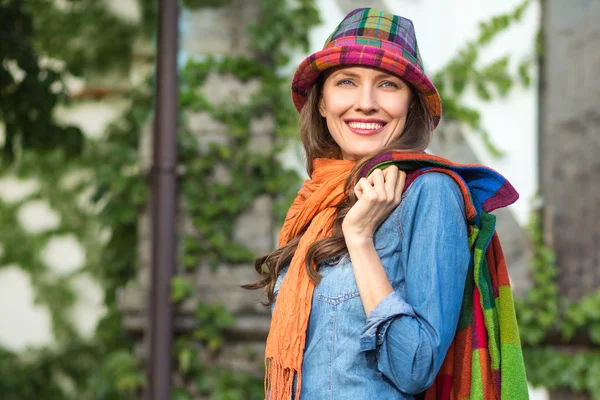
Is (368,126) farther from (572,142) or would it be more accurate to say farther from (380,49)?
(572,142)

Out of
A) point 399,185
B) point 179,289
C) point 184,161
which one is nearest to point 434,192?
point 399,185

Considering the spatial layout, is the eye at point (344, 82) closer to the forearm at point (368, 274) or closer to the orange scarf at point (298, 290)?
the orange scarf at point (298, 290)

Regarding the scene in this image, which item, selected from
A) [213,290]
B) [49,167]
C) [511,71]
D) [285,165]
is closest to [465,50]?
[511,71]

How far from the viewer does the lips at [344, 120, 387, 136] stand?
1891 mm

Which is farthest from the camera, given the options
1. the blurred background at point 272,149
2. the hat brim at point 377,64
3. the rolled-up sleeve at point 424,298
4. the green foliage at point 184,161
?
the blurred background at point 272,149

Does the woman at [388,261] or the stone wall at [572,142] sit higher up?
the stone wall at [572,142]

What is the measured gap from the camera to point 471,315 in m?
1.72

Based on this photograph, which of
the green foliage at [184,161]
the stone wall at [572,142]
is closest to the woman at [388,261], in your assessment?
the green foliage at [184,161]

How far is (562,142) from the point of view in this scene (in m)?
4.97

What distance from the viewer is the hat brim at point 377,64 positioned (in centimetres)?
182

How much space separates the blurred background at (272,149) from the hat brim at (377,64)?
3.02m

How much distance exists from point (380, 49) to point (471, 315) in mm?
573

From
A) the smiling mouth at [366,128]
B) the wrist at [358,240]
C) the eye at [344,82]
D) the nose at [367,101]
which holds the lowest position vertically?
the wrist at [358,240]

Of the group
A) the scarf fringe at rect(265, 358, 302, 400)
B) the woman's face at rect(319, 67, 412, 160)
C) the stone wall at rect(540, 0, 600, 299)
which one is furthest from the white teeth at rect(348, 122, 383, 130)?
the stone wall at rect(540, 0, 600, 299)
